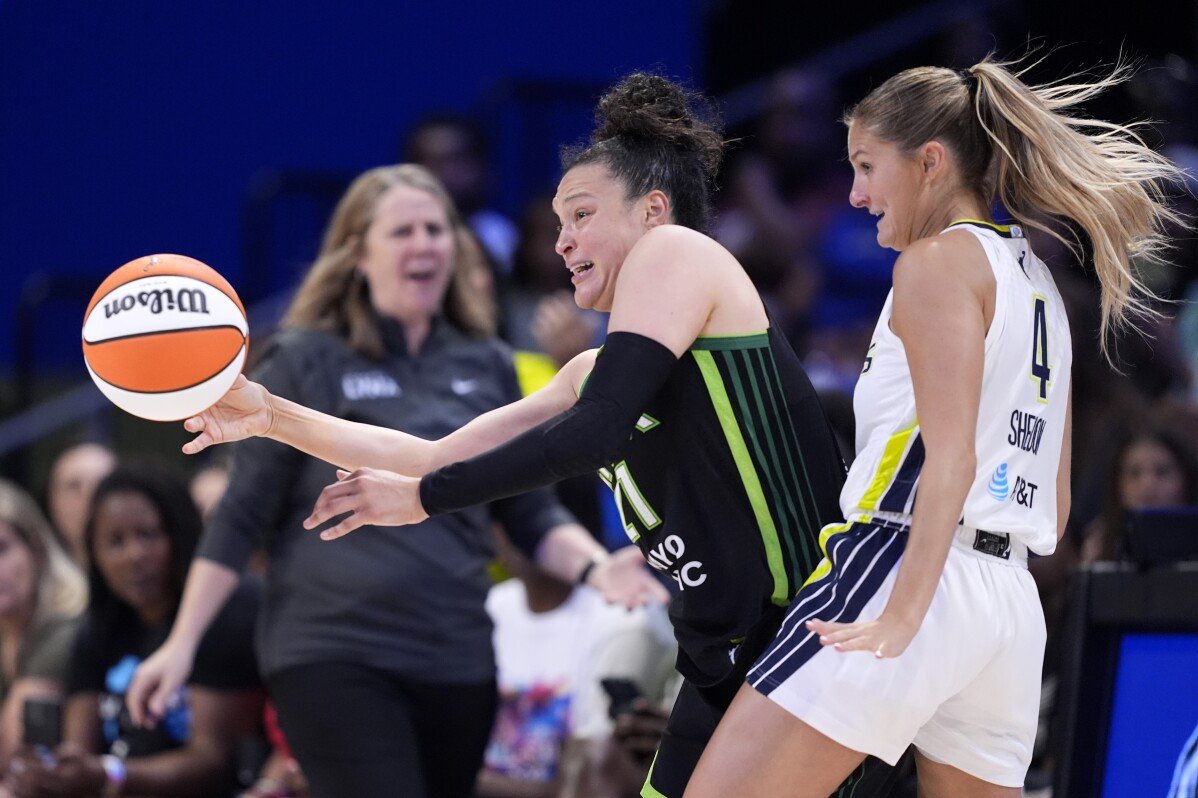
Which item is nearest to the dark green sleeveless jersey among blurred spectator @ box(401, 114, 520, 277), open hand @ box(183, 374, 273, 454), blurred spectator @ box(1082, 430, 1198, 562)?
open hand @ box(183, 374, 273, 454)

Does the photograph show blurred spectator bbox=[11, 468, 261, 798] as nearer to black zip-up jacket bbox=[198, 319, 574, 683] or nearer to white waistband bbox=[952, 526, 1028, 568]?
black zip-up jacket bbox=[198, 319, 574, 683]

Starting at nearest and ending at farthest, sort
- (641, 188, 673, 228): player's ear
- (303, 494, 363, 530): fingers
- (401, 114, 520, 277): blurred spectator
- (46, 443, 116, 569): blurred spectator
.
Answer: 1. (303, 494, 363, 530): fingers
2. (641, 188, 673, 228): player's ear
3. (46, 443, 116, 569): blurred spectator
4. (401, 114, 520, 277): blurred spectator

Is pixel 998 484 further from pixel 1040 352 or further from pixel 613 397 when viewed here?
pixel 613 397

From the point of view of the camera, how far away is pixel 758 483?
3.06 meters

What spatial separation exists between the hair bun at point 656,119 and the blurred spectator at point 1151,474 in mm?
2710

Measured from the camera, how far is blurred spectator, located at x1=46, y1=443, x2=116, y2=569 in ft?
25.8

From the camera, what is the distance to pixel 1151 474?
18.3 feet

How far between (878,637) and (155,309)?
152cm

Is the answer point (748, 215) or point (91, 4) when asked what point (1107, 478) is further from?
point (91, 4)

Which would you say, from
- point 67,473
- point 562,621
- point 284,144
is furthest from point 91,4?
point 562,621

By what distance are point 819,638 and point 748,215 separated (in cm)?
619

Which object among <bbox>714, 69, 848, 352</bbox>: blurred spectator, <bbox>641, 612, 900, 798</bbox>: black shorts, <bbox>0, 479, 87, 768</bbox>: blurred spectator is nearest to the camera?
<bbox>641, 612, 900, 798</bbox>: black shorts

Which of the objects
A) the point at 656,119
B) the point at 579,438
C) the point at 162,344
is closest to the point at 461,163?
the point at 656,119

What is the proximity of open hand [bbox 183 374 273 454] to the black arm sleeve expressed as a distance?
1.72 ft
